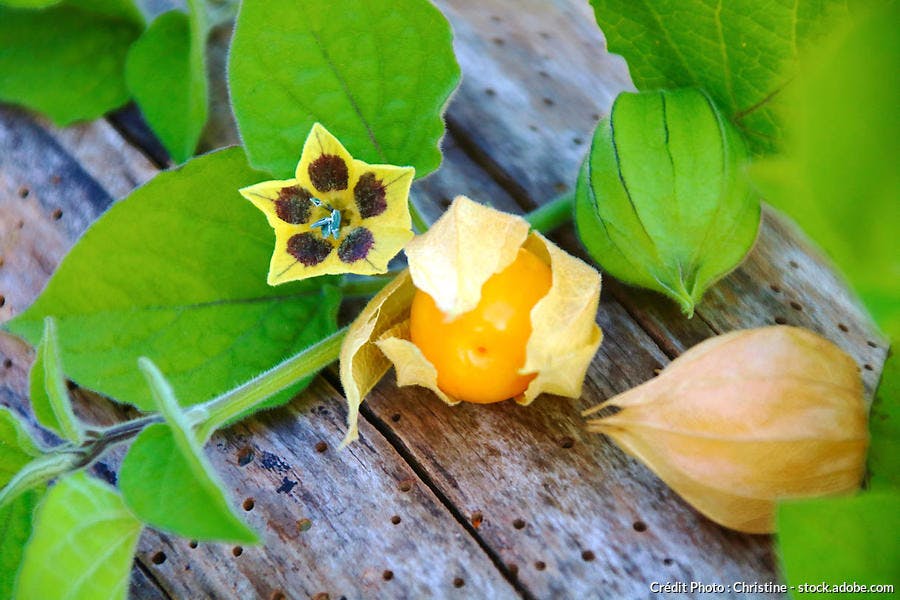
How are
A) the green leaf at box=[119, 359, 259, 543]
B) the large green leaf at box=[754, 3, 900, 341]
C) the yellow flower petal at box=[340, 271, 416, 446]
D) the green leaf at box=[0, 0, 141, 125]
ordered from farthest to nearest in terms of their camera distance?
1. the green leaf at box=[0, 0, 141, 125]
2. the yellow flower petal at box=[340, 271, 416, 446]
3. the green leaf at box=[119, 359, 259, 543]
4. the large green leaf at box=[754, 3, 900, 341]

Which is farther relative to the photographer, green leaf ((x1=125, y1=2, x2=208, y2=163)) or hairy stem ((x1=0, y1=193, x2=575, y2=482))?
green leaf ((x1=125, y1=2, x2=208, y2=163))

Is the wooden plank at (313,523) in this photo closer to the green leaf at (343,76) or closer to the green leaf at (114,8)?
the green leaf at (343,76)

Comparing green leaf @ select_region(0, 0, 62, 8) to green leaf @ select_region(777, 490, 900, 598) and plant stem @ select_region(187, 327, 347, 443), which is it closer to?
plant stem @ select_region(187, 327, 347, 443)

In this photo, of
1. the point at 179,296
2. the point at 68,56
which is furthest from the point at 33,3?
the point at 179,296

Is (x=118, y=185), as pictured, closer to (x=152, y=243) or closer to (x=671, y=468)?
(x=152, y=243)

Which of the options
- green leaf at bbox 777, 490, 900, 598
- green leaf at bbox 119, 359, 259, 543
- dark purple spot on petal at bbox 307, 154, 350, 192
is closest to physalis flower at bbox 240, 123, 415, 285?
dark purple spot on petal at bbox 307, 154, 350, 192

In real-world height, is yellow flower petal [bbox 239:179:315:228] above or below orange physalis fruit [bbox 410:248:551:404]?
above


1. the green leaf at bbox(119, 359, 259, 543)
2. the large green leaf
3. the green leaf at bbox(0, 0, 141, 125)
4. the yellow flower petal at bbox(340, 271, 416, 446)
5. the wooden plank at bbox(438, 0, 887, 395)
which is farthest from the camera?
the green leaf at bbox(0, 0, 141, 125)
